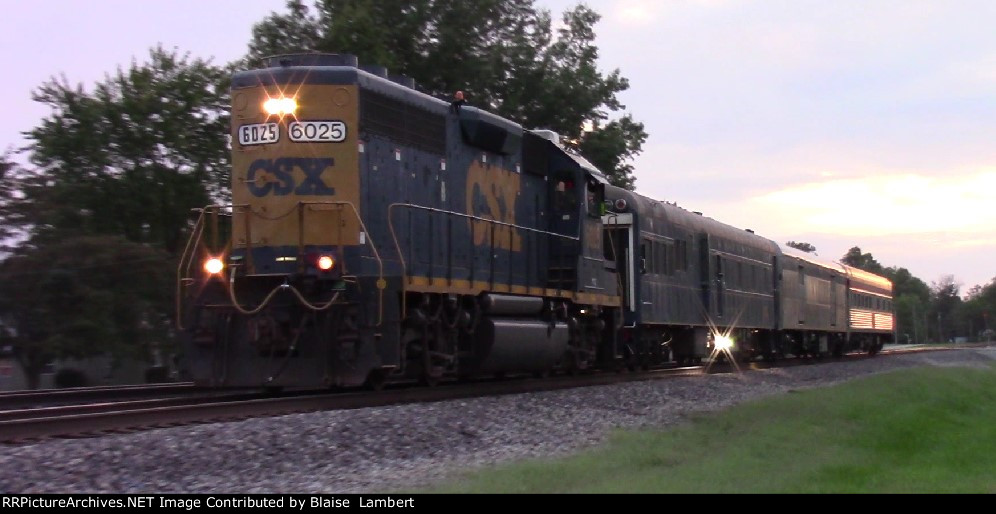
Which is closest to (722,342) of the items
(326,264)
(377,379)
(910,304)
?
(377,379)

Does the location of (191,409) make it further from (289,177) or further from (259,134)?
(259,134)

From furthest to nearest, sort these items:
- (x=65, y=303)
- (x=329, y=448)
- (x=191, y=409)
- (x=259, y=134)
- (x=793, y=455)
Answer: (x=65, y=303) < (x=259, y=134) < (x=191, y=409) < (x=793, y=455) < (x=329, y=448)

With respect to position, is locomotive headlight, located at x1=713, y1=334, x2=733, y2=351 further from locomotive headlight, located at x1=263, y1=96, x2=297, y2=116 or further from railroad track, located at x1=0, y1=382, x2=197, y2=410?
locomotive headlight, located at x1=263, y1=96, x2=297, y2=116

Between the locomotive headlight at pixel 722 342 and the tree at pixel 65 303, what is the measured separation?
44.7ft

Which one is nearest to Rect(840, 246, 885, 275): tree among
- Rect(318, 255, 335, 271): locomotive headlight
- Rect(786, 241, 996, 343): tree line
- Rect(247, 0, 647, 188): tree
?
Rect(786, 241, 996, 343): tree line

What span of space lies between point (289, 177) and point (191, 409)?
3.57 metres

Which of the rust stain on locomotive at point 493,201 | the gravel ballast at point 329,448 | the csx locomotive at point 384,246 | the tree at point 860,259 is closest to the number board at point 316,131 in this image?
the csx locomotive at point 384,246

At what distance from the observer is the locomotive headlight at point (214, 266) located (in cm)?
1336

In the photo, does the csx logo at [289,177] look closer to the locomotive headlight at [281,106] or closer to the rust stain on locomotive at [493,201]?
the locomotive headlight at [281,106]

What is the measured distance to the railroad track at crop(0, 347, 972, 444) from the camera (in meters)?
9.79

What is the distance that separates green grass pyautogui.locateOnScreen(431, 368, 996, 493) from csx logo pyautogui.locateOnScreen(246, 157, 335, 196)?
16.9ft

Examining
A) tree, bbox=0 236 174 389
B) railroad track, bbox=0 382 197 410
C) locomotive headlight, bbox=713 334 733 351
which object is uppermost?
Answer: tree, bbox=0 236 174 389

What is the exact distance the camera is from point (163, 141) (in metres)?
27.7

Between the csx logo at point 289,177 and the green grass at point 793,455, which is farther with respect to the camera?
the csx logo at point 289,177
